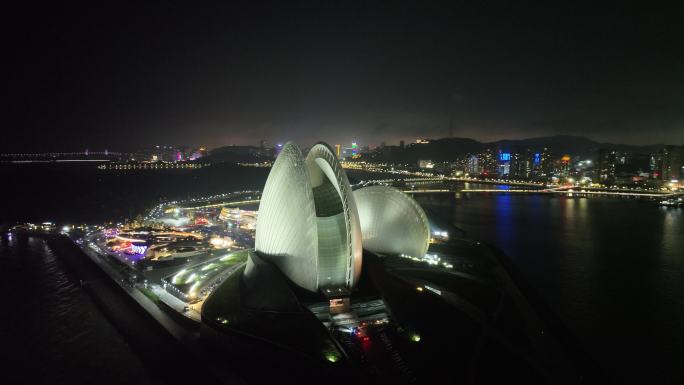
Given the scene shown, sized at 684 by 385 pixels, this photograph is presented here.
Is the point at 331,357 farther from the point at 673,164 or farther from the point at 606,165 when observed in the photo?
the point at 606,165

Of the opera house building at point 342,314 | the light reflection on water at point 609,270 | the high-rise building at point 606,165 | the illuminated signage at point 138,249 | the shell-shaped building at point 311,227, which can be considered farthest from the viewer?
the high-rise building at point 606,165

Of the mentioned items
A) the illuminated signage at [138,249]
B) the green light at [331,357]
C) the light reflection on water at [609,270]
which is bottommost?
the light reflection on water at [609,270]

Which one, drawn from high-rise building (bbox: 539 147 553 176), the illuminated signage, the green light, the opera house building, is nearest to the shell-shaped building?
the opera house building

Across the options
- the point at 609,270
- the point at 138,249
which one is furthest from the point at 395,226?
the point at 138,249

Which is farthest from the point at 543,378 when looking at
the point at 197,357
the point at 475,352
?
the point at 197,357

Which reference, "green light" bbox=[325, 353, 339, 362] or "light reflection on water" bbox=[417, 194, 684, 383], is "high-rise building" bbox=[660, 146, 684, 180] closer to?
"light reflection on water" bbox=[417, 194, 684, 383]

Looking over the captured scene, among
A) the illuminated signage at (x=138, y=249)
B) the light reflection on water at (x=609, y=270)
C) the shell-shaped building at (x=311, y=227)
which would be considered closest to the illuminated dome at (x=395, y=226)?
the shell-shaped building at (x=311, y=227)

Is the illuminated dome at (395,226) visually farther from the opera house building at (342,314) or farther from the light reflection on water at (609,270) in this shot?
the light reflection on water at (609,270)
